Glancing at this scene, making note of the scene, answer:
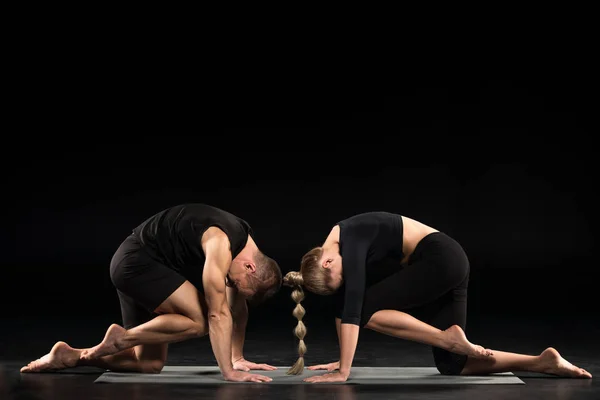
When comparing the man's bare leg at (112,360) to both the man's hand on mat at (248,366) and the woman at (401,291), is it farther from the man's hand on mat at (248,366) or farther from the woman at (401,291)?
the woman at (401,291)

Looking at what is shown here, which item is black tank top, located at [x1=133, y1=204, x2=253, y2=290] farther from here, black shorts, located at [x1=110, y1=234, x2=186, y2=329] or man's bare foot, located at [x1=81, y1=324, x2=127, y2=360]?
man's bare foot, located at [x1=81, y1=324, x2=127, y2=360]

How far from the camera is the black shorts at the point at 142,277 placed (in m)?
5.12

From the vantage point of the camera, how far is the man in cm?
492

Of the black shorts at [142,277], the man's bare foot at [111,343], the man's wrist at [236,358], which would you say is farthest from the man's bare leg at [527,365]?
the man's bare foot at [111,343]

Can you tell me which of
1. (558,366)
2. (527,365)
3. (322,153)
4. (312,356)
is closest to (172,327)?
(312,356)

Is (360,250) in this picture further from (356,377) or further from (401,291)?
(356,377)

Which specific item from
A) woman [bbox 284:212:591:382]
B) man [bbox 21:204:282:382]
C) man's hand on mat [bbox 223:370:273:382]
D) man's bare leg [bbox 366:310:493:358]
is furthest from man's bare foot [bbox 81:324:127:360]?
man's bare leg [bbox 366:310:493:358]

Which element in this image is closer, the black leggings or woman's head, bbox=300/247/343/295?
woman's head, bbox=300/247/343/295

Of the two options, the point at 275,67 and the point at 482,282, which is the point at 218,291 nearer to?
the point at 482,282

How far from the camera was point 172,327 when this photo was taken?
5047 millimetres

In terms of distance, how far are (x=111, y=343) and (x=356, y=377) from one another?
3.88 ft

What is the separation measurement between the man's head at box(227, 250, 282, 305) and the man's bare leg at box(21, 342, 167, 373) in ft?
1.81

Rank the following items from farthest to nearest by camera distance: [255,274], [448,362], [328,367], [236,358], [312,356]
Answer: [312,356] → [236,358] → [328,367] → [448,362] → [255,274]

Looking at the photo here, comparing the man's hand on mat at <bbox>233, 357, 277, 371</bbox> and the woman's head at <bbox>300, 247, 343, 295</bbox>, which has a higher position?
the woman's head at <bbox>300, 247, 343, 295</bbox>
